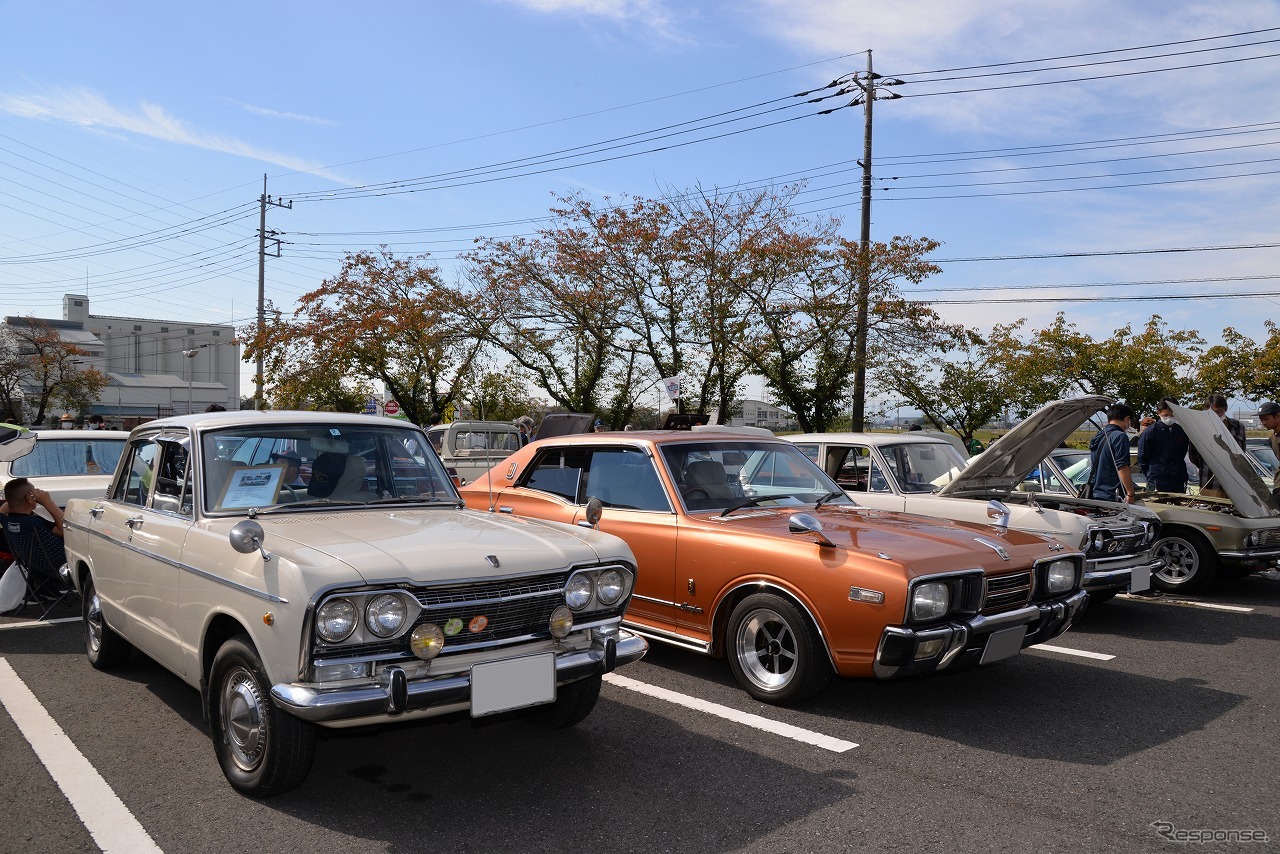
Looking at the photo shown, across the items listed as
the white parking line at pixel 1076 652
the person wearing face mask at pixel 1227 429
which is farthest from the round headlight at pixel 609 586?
the person wearing face mask at pixel 1227 429

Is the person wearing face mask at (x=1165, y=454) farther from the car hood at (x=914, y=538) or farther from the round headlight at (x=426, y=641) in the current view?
the round headlight at (x=426, y=641)

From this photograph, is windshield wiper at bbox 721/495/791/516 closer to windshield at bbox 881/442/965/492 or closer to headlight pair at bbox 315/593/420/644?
windshield at bbox 881/442/965/492

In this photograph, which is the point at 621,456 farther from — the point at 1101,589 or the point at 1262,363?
the point at 1262,363

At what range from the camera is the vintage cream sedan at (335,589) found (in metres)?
3.47

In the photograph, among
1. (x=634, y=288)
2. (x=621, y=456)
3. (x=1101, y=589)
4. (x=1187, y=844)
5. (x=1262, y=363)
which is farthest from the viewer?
(x=1262, y=363)

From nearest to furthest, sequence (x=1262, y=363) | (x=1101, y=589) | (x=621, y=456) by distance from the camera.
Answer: (x=621, y=456)
(x=1101, y=589)
(x=1262, y=363)

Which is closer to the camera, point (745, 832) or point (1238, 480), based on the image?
point (745, 832)

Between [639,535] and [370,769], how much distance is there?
93.4 inches

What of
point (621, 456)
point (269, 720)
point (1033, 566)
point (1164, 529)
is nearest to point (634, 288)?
point (1164, 529)

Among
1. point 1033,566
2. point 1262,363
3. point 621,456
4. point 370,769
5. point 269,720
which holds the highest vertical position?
point 1262,363

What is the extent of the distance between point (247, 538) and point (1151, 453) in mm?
9853

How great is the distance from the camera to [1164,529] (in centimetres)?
912

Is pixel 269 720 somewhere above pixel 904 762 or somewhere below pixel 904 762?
above

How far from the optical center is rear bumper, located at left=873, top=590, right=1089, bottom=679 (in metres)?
4.56
